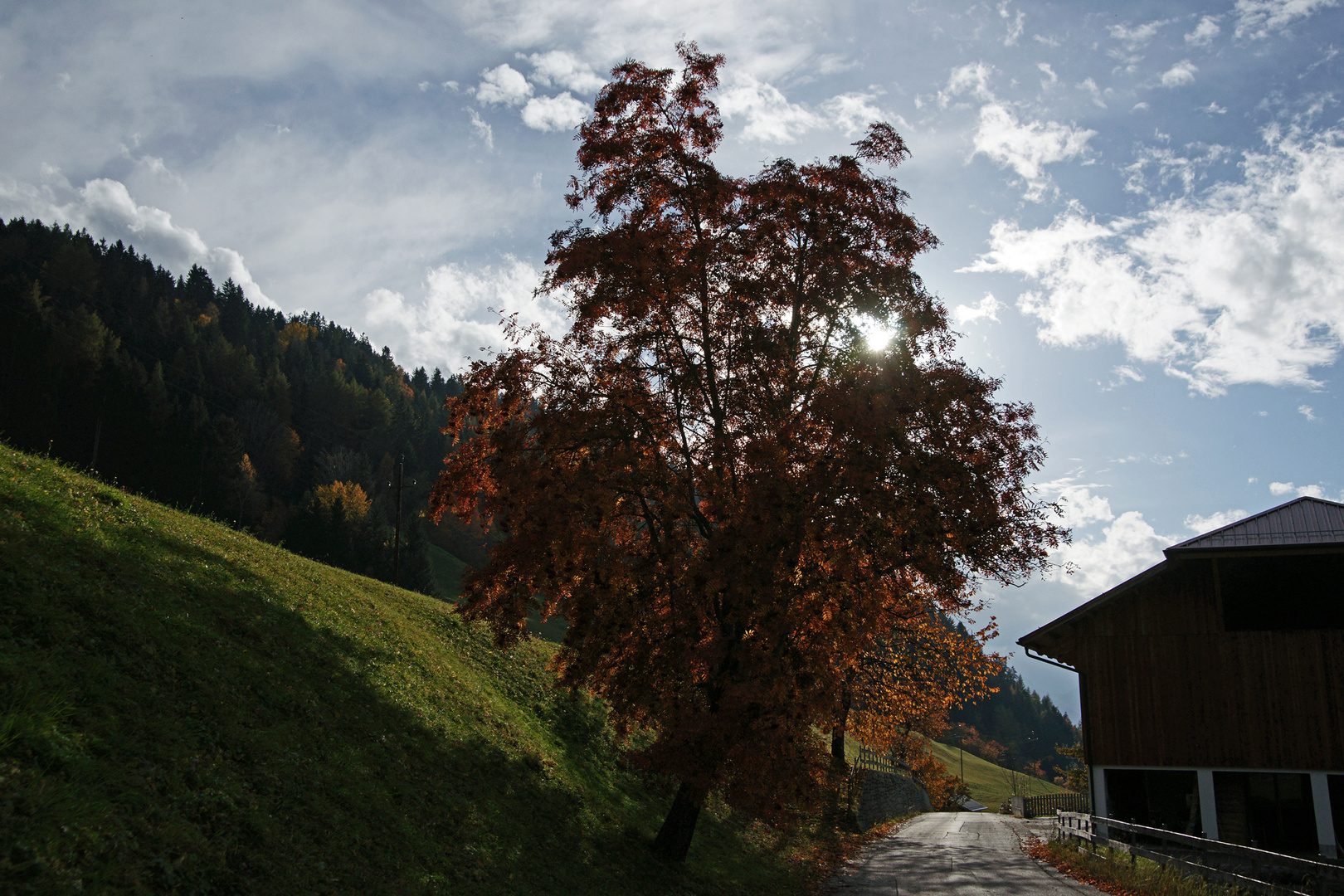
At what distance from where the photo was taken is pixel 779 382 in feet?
52.0

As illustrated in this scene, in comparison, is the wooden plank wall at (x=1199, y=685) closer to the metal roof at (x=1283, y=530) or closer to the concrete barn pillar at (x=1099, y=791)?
the concrete barn pillar at (x=1099, y=791)

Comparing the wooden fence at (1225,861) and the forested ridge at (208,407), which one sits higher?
the forested ridge at (208,407)

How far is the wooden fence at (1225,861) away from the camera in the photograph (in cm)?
1395

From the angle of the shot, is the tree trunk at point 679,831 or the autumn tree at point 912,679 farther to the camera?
the autumn tree at point 912,679

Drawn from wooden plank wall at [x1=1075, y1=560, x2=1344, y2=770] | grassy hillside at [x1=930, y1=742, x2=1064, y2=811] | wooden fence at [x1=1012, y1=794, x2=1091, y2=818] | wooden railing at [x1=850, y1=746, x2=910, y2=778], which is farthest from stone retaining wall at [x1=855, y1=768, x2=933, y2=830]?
grassy hillside at [x1=930, y1=742, x2=1064, y2=811]

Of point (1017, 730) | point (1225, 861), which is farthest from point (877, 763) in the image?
point (1017, 730)

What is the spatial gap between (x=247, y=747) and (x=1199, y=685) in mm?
24571

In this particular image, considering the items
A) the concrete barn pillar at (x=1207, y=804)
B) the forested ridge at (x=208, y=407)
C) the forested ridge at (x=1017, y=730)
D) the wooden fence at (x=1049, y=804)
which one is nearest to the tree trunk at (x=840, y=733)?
the concrete barn pillar at (x=1207, y=804)

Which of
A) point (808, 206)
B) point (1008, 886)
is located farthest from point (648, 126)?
point (1008, 886)

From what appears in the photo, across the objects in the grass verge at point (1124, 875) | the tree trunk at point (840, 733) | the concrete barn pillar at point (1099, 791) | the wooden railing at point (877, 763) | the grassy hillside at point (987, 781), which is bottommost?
the grassy hillside at point (987, 781)

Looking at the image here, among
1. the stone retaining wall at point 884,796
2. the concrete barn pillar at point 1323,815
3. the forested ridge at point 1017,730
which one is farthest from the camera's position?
the forested ridge at point 1017,730

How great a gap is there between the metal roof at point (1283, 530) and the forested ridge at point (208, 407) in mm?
47491

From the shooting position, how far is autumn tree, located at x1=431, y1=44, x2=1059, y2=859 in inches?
499

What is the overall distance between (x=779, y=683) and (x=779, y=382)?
242 inches
